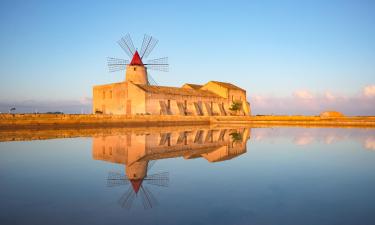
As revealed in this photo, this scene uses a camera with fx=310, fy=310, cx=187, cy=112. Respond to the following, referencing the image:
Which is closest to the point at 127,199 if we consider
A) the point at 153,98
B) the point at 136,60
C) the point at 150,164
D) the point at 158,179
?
the point at 158,179

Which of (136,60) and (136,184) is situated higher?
(136,60)

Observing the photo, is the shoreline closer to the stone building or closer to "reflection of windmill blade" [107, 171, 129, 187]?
the stone building

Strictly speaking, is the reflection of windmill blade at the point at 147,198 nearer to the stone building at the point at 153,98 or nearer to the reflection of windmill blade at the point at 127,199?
the reflection of windmill blade at the point at 127,199

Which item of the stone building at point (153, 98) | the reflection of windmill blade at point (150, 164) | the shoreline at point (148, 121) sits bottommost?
the reflection of windmill blade at point (150, 164)

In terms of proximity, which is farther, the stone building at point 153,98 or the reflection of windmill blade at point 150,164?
the stone building at point 153,98

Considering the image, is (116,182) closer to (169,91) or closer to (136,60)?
(169,91)

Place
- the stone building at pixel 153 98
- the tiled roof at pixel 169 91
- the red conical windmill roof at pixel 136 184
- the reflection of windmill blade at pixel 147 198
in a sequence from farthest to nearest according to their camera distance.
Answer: the tiled roof at pixel 169 91 < the stone building at pixel 153 98 < the red conical windmill roof at pixel 136 184 < the reflection of windmill blade at pixel 147 198

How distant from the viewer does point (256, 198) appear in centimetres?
457

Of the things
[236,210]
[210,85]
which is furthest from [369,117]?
[236,210]

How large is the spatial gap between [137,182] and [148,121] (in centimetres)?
2120

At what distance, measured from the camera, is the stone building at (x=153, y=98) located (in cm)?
2916

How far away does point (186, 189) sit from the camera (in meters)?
5.17

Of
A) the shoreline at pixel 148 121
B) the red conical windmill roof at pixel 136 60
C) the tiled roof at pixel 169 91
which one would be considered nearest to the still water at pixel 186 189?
the shoreline at pixel 148 121

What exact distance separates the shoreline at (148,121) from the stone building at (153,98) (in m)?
1.95
